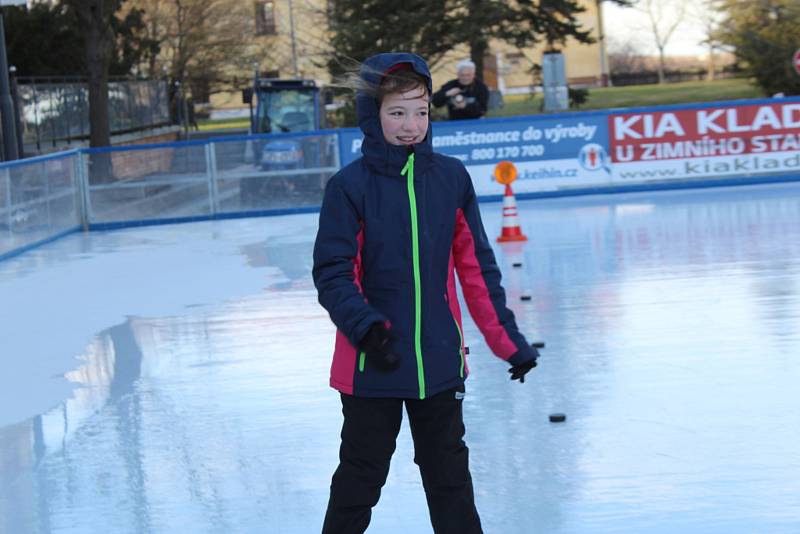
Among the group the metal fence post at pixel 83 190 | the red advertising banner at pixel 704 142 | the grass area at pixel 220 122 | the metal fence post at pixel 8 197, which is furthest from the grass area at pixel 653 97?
the metal fence post at pixel 8 197

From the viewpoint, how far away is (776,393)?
6.60 metres

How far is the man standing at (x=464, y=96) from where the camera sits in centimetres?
1723

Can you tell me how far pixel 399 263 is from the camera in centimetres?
380

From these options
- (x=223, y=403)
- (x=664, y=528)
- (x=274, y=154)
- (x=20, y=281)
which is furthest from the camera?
(x=274, y=154)

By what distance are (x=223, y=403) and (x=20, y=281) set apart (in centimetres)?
675

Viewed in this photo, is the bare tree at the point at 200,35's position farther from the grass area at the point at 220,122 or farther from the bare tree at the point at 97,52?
the bare tree at the point at 97,52

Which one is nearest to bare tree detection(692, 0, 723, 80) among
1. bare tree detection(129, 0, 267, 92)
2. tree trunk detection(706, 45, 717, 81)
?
tree trunk detection(706, 45, 717, 81)

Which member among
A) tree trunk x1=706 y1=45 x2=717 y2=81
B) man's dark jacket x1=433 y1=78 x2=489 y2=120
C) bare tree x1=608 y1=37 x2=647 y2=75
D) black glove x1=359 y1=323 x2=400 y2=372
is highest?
bare tree x1=608 y1=37 x2=647 y2=75

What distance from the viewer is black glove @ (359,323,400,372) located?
3.62 metres

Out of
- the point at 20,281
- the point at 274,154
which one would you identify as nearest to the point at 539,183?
the point at 274,154

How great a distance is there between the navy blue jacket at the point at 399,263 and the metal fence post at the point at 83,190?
15.6m

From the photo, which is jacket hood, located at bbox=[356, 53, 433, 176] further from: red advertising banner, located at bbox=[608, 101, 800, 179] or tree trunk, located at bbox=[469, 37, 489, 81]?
tree trunk, located at bbox=[469, 37, 489, 81]

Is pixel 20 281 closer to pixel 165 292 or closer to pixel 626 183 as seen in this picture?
pixel 165 292

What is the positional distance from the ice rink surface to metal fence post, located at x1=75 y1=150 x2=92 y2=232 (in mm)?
5696
